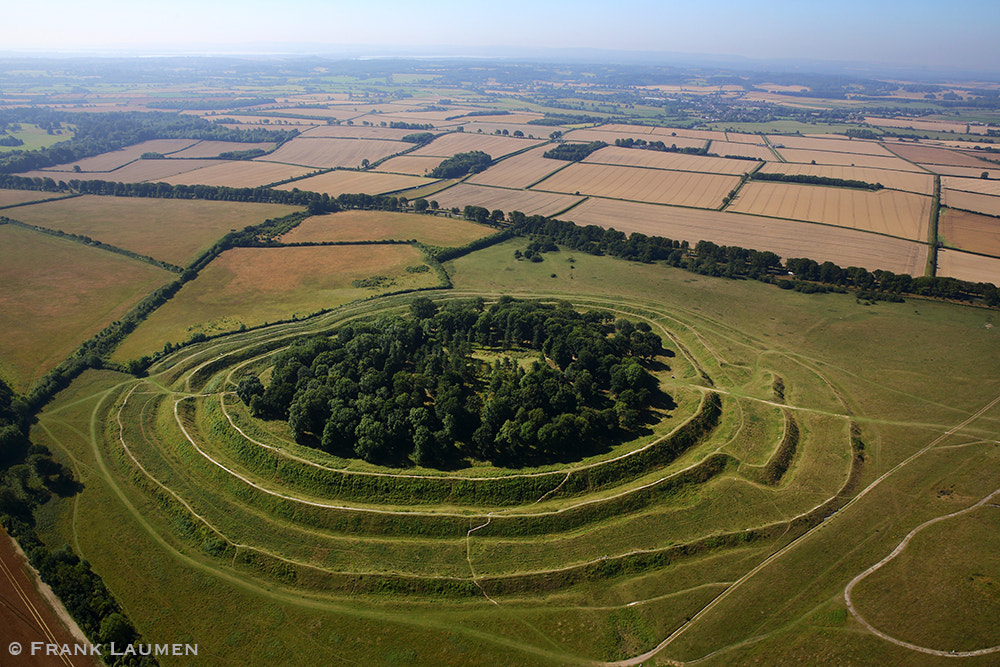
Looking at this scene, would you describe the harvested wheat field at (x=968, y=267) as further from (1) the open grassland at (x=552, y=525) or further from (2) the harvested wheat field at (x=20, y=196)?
(2) the harvested wheat field at (x=20, y=196)

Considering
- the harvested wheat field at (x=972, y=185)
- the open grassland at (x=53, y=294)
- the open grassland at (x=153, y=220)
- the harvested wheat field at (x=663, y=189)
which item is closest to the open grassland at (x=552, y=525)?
the open grassland at (x=53, y=294)

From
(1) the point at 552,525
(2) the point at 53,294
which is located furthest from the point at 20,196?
(1) the point at 552,525

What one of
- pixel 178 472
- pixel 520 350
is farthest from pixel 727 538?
pixel 178 472

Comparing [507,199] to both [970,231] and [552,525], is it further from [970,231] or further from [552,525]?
[552,525]

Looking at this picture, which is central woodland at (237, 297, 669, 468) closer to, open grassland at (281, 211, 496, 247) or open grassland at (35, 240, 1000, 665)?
open grassland at (35, 240, 1000, 665)

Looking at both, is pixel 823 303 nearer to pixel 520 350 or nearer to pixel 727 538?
pixel 520 350
